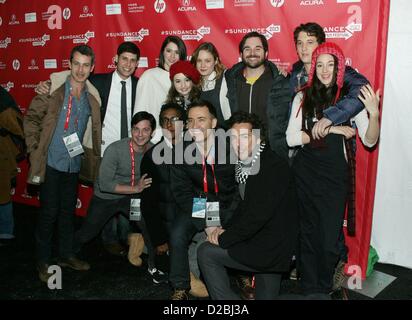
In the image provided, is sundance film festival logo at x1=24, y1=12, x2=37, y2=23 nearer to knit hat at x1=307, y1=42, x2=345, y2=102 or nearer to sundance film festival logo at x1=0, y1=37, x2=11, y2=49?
sundance film festival logo at x1=0, y1=37, x2=11, y2=49

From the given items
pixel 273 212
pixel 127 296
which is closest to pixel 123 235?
pixel 127 296

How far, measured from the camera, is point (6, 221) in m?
4.15

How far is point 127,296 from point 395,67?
2.66 meters

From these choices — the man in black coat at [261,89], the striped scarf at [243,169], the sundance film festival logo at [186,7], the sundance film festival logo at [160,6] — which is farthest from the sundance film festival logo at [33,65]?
the striped scarf at [243,169]

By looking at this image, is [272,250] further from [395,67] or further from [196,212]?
[395,67]

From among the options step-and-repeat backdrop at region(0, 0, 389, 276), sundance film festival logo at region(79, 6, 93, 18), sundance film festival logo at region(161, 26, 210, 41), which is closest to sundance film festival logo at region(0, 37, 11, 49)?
step-and-repeat backdrop at region(0, 0, 389, 276)

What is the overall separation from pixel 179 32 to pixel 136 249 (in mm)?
2070

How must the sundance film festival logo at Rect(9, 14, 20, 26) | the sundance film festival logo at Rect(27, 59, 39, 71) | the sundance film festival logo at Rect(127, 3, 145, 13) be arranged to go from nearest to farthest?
the sundance film festival logo at Rect(127, 3, 145, 13)
the sundance film festival logo at Rect(27, 59, 39, 71)
the sundance film festival logo at Rect(9, 14, 20, 26)

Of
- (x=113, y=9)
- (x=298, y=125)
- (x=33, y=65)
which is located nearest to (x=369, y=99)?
(x=298, y=125)

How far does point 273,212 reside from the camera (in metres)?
2.41

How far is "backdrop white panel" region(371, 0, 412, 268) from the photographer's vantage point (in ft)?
11.0

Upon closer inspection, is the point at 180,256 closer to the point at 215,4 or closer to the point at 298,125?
the point at 298,125

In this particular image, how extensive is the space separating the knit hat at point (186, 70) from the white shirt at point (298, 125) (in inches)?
32.9

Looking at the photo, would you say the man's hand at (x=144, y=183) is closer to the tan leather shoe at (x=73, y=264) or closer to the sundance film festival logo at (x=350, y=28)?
the tan leather shoe at (x=73, y=264)
